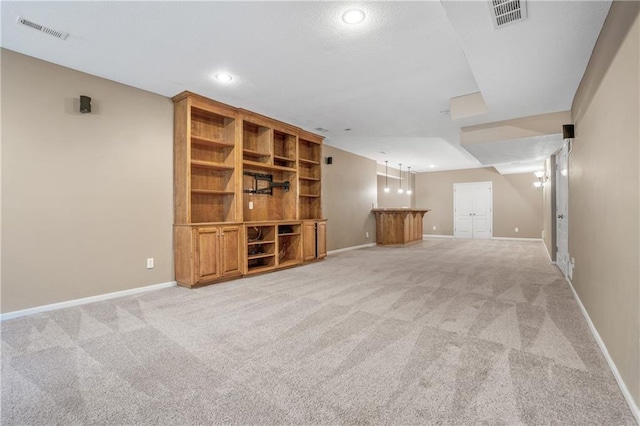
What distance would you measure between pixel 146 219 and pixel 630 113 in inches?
181

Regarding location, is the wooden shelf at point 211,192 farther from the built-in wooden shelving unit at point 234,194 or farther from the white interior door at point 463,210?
the white interior door at point 463,210

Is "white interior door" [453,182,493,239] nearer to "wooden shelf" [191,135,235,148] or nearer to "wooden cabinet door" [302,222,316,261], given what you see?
"wooden cabinet door" [302,222,316,261]

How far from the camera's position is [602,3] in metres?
2.05

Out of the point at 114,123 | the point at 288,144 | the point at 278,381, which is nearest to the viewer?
the point at 278,381

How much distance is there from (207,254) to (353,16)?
325cm

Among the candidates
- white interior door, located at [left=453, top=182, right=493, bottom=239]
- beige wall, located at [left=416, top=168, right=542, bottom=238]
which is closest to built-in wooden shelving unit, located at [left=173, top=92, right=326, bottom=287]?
beige wall, located at [left=416, top=168, right=542, bottom=238]

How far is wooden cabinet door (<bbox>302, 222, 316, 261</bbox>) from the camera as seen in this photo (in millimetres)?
5685

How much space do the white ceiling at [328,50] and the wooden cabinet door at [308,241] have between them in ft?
7.33

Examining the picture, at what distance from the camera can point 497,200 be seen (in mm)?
10578

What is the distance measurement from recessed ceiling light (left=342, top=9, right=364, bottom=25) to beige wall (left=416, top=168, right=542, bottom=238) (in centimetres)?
997

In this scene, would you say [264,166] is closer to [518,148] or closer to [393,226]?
[518,148]

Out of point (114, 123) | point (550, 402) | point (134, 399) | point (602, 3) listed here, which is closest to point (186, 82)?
point (114, 123)

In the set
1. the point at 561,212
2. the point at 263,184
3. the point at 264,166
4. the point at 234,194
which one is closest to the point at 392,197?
the point at 561,212

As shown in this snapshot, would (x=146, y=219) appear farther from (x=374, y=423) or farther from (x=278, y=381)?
(x=374, y=423)
